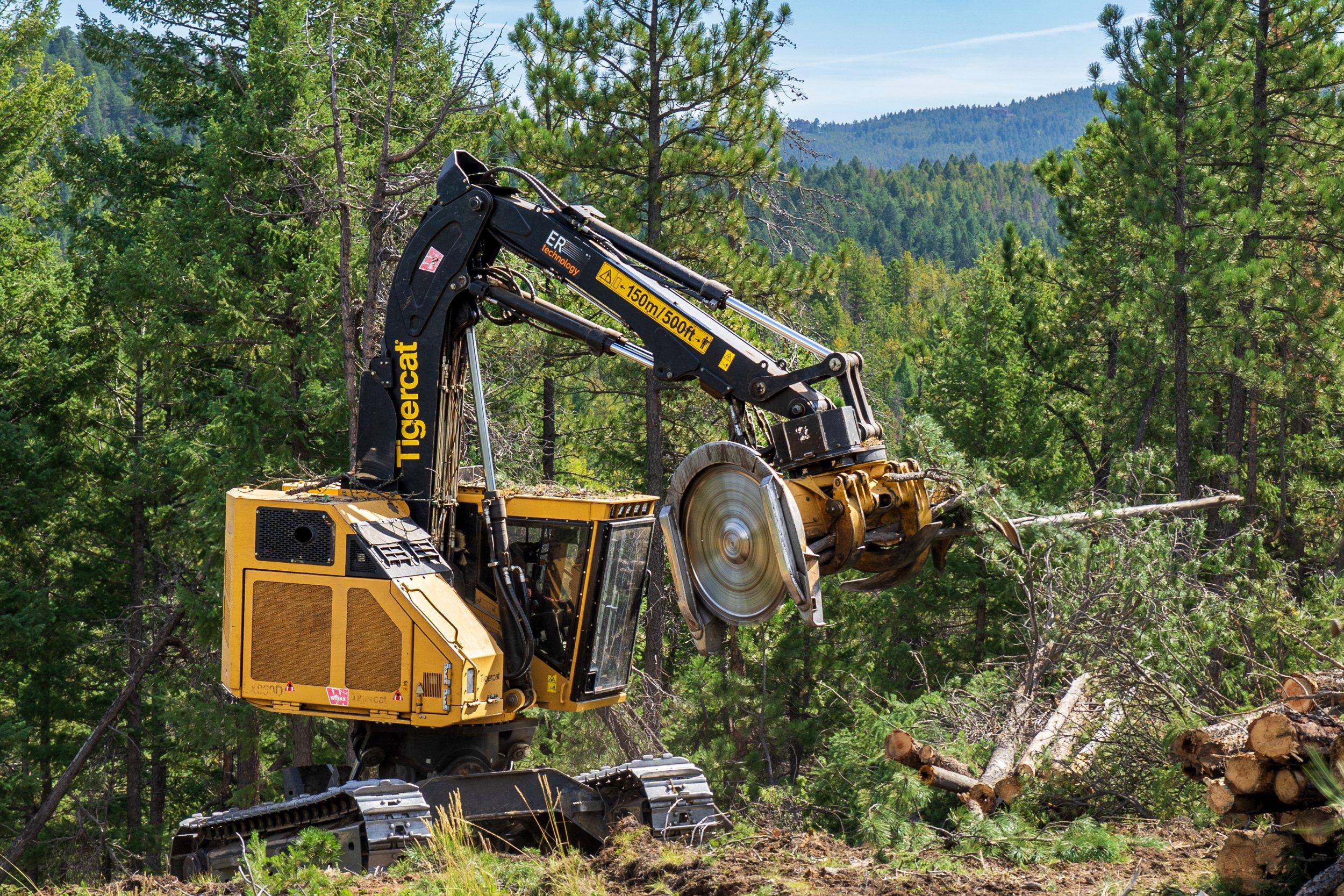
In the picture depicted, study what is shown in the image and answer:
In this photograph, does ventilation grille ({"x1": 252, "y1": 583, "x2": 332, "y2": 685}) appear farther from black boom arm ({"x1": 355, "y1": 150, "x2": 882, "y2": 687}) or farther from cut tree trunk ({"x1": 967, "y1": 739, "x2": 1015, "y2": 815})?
cut tree trunk ({"x1": 967, "y1": 739, "x2": 1015, "y2": 815})

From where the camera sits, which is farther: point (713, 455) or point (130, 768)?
point (130, 768)

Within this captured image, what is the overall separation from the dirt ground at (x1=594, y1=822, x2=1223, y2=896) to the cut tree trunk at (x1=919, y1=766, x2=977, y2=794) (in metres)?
1.53

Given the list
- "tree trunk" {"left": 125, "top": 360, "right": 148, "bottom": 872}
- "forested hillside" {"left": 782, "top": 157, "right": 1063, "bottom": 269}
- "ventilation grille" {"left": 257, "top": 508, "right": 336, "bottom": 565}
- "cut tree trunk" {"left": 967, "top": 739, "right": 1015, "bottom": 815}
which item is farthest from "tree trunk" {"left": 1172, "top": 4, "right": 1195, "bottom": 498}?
"forested hillside" {"left": 782, "top": 157, "right": 1063, "bottom": 269}

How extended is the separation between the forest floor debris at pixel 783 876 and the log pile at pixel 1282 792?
0.33 meters

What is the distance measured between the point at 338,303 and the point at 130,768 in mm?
10392

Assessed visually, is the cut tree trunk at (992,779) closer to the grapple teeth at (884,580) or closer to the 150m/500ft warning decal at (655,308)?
the grapple teeth at (884,580)

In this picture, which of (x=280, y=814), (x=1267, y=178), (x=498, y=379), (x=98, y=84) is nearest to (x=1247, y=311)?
(x=1267, y=178)

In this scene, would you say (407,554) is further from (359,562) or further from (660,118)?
(660,118)

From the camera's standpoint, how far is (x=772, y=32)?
17.3 metres

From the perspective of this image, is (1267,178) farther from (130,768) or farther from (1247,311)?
(130,768)

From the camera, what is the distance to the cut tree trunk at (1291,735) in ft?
19.8

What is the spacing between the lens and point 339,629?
8.80m

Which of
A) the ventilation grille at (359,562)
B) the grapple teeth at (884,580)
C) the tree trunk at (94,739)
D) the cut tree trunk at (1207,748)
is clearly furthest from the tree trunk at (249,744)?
the cut tree trunk at (1207,748)


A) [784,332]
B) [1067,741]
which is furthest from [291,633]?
[1067,741]
